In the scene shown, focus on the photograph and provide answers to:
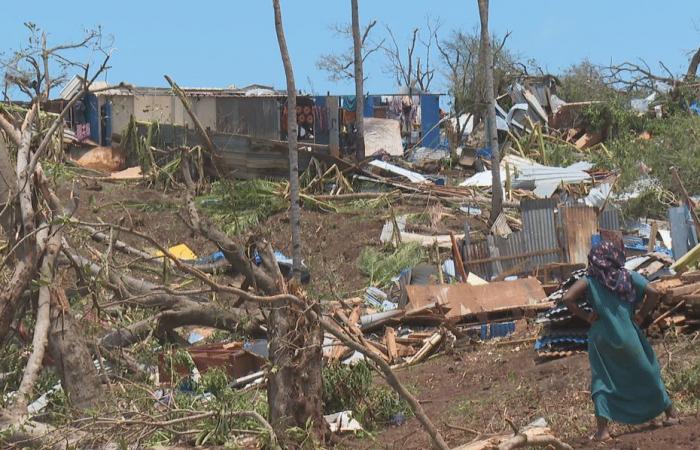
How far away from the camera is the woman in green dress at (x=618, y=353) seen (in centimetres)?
684

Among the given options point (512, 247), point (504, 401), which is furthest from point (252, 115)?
point (504, 401)

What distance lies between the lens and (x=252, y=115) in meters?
27.9

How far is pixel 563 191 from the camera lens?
21.6 meters

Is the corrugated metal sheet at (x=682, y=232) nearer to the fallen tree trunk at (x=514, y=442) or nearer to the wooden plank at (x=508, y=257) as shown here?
the wooden plank at (x=508, y=257)

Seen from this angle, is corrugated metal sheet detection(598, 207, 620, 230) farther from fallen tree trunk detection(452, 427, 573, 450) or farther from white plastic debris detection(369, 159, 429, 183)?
fallen tree trunk detection(452, 427, 573, 450)

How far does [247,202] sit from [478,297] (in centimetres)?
909

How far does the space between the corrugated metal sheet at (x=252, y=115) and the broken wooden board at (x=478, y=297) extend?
1469cm

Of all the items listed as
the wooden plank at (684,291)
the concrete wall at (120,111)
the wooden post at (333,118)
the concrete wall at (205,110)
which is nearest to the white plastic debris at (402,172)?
the wooden post at (333,118)

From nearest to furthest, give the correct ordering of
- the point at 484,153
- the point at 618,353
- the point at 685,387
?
the point at 618,353, the point at 685,387, the point at 484,153

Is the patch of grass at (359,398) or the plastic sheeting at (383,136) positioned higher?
the plastic sheeting at (383,136)

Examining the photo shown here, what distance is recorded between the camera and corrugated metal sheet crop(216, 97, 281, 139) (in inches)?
1088

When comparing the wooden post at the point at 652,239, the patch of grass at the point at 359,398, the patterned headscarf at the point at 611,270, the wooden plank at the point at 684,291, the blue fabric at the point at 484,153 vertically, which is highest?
the patterned headscarf at the point at 611,270

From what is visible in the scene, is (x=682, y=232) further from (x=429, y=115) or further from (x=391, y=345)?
(x=429, y=115)

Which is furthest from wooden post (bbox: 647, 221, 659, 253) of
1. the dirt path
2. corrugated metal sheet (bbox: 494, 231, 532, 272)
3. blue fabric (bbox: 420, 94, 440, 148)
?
blue fabric (bbox: 420, 94, 440, 148)
